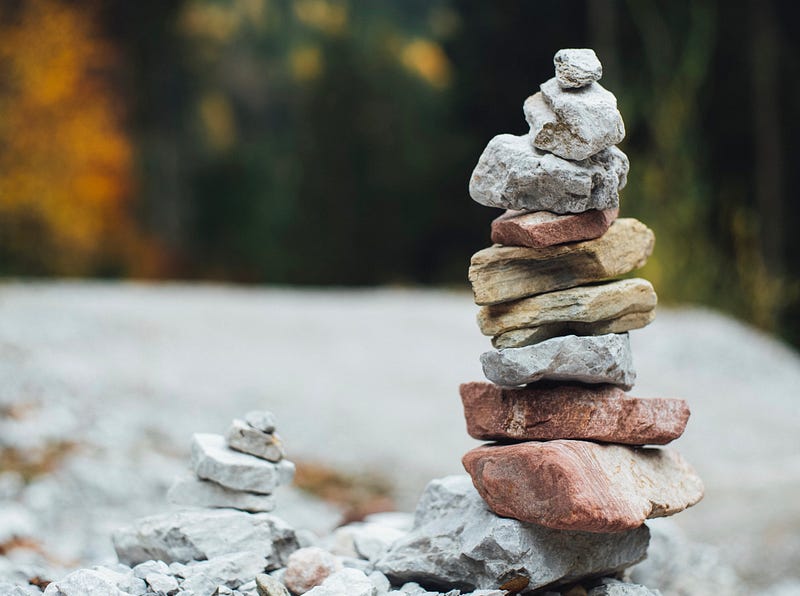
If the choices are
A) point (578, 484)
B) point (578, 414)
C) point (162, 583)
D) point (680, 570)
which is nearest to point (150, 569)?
point (162, 583)

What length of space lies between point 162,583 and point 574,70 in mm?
2524

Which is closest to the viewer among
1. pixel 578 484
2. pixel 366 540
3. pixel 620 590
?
pixel 578 484

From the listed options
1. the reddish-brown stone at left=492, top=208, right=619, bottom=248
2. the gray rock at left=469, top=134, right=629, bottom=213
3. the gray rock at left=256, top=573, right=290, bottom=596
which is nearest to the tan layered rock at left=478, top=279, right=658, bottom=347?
the reddish-brown stone at left=492, top=208, right=619, bottom=248

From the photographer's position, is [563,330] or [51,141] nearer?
[563,330]

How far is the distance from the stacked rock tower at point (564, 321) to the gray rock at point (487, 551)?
0.39 feet

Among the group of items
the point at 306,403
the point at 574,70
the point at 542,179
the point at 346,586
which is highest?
the point at 574,70

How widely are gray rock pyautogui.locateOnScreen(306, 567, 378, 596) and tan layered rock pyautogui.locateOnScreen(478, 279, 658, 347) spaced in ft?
3.49

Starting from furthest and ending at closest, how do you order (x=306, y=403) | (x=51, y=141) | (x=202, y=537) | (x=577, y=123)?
(x=51, y=141), (x=306, y=403), (x=202, y=537), (x=577, y=123)

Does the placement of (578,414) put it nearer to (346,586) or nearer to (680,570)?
(346,586)

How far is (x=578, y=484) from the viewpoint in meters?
3.35

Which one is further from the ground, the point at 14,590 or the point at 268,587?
the point at 268,587

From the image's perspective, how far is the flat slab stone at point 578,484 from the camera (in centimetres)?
334

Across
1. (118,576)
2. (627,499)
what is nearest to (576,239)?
(627,499)

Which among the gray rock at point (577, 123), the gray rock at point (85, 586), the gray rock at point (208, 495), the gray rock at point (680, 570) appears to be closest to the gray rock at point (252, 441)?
the gray rock at point (208, 495)
